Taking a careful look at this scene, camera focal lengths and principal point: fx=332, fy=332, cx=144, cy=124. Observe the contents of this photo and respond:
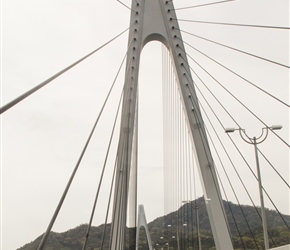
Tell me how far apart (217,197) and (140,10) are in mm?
7112

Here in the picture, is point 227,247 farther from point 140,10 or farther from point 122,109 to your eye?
point 140,10

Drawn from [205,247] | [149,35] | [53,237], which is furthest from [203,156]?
[205,247]

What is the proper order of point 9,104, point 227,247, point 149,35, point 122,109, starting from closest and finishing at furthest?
point 9,104
point 227,247
point 122,109
point 149,35

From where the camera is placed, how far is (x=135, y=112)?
11000 millimetres

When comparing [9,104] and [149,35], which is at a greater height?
[149,35]

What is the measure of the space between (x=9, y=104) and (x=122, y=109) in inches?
301

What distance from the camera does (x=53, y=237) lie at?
20500mm

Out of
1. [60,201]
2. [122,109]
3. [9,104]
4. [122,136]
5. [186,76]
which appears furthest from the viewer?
[186,76]

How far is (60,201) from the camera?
4.16 meters

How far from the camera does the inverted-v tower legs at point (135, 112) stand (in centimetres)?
875

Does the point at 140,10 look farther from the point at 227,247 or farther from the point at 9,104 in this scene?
the point at 9,104

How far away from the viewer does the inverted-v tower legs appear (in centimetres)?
875

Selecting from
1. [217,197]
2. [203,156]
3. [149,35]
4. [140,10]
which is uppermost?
[140,10]

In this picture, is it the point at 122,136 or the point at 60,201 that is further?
the point at 122,136
